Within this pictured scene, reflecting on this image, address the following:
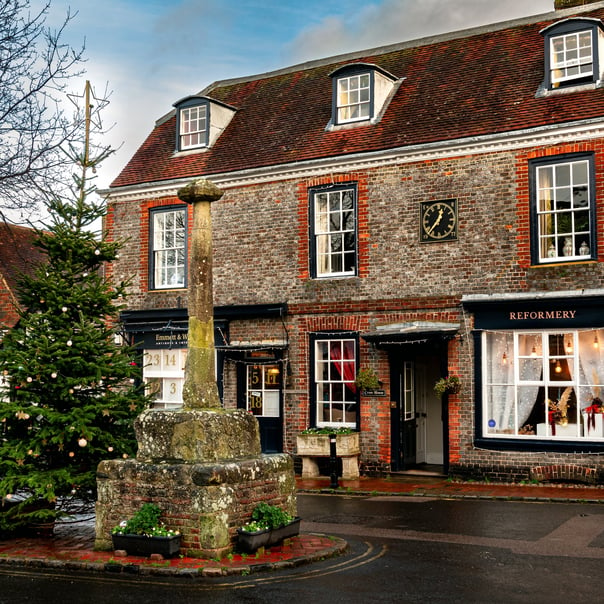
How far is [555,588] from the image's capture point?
8242mm

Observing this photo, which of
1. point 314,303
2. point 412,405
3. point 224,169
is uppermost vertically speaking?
point 224,169

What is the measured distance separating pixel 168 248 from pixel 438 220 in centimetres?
701

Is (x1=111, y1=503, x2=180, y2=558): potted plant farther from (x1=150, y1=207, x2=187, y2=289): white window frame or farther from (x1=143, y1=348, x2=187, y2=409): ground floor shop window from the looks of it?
(x1=150, y1=207, x2=187, y2=289): white window frame

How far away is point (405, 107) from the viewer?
18844 mm

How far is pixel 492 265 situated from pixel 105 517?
369 inches

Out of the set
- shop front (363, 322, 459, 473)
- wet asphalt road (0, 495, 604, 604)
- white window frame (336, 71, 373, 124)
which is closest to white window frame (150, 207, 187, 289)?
white window frame (336, 71, 373, 124)

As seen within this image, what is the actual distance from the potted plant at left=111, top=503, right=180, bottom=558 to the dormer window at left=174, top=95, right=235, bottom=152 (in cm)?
1309

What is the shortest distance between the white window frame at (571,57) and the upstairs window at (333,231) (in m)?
4.76

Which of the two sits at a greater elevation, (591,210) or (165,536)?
(591,210)

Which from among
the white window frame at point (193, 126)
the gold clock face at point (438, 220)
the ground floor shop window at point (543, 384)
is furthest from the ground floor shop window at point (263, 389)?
the white window frame at point (193, 126)

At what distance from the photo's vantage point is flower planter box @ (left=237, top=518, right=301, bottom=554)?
31.5 ft

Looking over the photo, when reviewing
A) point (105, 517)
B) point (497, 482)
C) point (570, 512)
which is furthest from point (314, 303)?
point (105, 517)

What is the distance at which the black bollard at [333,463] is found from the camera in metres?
16.3

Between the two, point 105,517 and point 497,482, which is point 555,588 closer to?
point 105,517
